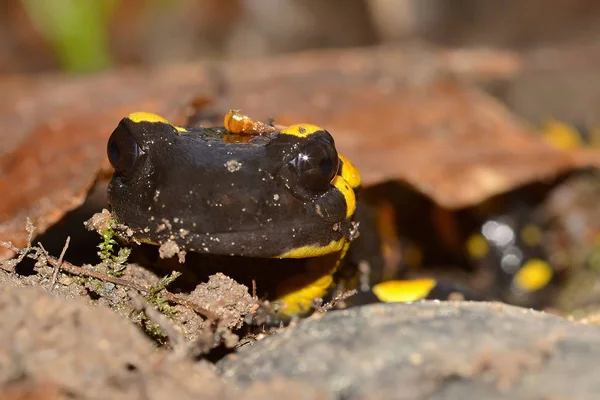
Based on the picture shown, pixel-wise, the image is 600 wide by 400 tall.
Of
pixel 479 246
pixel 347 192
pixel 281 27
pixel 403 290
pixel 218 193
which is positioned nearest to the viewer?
pixel 218 193

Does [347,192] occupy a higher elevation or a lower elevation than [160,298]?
higher

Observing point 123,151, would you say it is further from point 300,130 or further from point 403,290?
point 403,290

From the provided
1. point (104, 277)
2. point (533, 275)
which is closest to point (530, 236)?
point (533, 275)

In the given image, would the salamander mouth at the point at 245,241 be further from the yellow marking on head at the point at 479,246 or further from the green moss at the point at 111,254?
the yellow marking on head at the point at 479,246

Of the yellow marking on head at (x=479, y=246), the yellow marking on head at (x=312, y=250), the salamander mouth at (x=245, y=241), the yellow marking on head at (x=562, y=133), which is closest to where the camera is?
the salamander mouth at (x=245, y=241)

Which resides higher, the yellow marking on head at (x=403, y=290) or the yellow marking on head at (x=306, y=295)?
the yellow marking on head at (x=403, y=290)

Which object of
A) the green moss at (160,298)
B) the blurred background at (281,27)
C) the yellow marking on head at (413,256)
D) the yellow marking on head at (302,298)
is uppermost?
the blurred background at (281,27)

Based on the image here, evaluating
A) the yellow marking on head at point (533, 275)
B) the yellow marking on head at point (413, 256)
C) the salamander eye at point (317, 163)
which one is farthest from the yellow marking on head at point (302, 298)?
the yellow marking on head at point (533, 275)

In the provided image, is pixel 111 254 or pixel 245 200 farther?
pixel 111 254
